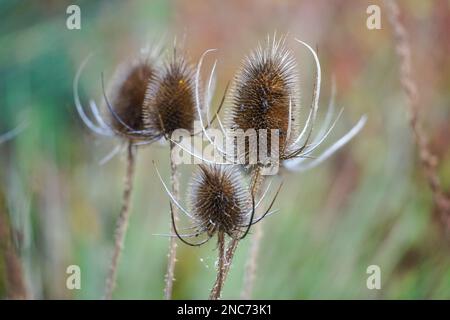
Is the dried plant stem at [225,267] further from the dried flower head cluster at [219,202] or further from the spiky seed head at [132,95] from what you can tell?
the spiky seed head at [132,95]

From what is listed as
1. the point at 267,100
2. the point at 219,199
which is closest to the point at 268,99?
the point at 267,100

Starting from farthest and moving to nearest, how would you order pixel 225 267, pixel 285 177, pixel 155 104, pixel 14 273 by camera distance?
1. pixel 285 177
2. pixel 14 273
3. pixel 155 104
4. pixel 225 267

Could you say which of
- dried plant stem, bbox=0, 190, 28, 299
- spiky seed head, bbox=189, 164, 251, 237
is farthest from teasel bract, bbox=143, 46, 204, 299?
dried plant stem, bbox=0, 190, 28, 299

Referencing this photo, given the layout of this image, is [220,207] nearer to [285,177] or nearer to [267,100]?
[267,100]

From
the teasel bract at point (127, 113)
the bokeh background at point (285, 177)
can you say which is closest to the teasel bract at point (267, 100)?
the teasel bract at point (127, 113)

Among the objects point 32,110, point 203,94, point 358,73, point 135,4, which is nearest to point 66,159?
point 32,110

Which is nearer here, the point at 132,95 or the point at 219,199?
the point at 219,199
